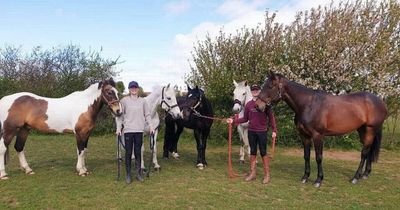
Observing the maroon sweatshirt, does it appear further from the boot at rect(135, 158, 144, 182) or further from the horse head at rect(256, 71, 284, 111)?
the boot at rect(135, 158, 144, 182)

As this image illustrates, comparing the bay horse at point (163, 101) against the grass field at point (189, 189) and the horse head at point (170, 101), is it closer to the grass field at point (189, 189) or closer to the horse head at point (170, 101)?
the horse head at point (170, 101)

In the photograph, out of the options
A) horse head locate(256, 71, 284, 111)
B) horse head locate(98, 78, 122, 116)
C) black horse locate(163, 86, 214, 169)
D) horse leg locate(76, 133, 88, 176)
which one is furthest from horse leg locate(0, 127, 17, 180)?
horse head locate(256, 71, 284, 111)

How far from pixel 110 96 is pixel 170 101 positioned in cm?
126

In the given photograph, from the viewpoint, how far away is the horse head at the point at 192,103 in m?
8.45

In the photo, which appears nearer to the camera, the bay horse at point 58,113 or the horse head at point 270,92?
the horse head at point 270,92

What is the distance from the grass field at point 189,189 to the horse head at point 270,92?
1.55 meters

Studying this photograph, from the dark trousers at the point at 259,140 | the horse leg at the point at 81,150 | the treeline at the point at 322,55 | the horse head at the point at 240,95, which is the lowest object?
the horse leg at the point at 81,150

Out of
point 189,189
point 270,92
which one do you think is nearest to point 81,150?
point 189,189

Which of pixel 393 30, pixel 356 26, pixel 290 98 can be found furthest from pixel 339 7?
pixel 290 98

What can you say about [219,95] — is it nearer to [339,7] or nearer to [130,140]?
[339,7]

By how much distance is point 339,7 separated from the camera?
1348cm

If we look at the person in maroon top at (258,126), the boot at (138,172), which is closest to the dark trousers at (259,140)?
the person in maroon top at (258,126)

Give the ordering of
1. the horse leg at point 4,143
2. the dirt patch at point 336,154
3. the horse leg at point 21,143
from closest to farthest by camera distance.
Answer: the horse leg at point 4,143 → the horse leg at point 21,143 → the dirt patch at point 336,154

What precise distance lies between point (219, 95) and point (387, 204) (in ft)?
27.1
